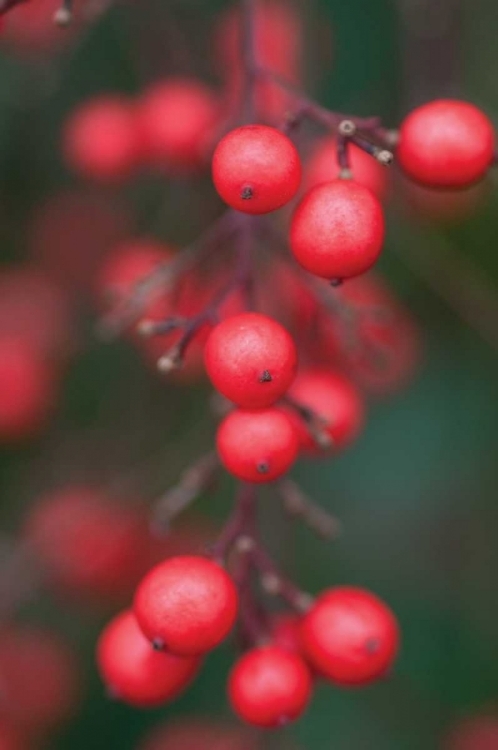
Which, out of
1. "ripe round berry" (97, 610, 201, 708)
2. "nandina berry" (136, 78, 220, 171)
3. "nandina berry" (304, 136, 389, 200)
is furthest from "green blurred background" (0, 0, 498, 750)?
"ripe round berry" (97, 610, 201, 708)

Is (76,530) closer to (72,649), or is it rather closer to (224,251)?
(72,649)

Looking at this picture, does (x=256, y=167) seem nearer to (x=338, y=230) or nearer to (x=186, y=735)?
(x=338, y=230)

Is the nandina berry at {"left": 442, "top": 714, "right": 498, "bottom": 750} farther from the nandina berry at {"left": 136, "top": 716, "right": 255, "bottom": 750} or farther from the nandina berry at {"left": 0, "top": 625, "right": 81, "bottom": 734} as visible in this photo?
the nandina berry at {"left": 0, "top": 625, "right": 81, "bottom": 734}

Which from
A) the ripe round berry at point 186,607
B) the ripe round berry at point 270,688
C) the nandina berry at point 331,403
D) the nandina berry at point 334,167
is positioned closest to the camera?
the ripe round berry at point 186,607

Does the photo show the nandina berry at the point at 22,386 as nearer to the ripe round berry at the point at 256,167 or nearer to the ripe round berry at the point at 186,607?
the ripe round berry at the point at 186,607

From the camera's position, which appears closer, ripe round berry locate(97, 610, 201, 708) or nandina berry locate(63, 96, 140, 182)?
ripe round berry locate(97, 610, 201, 708)

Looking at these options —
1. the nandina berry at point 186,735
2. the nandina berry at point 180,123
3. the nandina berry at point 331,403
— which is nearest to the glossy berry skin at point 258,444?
the nandina berry at point 331,403

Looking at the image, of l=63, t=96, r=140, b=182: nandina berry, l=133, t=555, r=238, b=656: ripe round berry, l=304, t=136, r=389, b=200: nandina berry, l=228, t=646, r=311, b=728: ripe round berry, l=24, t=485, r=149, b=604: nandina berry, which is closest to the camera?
l=133, t=555, r=238, b=656: ripe round berry
